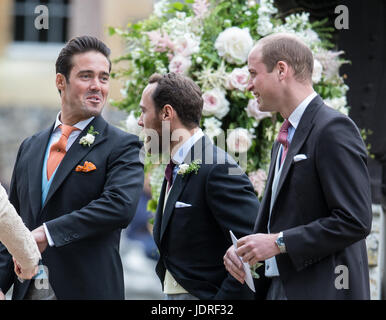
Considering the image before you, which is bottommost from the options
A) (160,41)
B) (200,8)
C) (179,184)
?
(179,184)

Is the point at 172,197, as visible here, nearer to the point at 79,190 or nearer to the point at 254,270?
the point at 79,190

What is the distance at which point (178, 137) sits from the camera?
375cm

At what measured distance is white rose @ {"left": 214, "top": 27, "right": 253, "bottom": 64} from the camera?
15.6ft

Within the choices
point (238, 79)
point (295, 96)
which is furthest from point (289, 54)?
point (238, 79)

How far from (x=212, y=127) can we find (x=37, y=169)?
4.36ft

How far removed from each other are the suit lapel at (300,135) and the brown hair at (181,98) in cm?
76

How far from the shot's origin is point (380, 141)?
17.0 feet

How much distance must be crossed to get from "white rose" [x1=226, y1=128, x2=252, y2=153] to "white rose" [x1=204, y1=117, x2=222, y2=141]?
3.5 inches

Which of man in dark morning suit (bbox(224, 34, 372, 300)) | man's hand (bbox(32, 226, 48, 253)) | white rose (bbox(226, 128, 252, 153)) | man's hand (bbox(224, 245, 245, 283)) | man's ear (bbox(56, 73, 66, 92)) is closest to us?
man in dark morning suit (bbox(224, 34, 372, 300))

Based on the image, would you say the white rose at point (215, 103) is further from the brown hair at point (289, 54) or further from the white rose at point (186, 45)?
the brown hair at point (289, 54)

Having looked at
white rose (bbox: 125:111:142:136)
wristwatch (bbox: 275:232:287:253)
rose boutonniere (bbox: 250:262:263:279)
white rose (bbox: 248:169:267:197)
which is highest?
white rose (bbox: 125:111:142:136)

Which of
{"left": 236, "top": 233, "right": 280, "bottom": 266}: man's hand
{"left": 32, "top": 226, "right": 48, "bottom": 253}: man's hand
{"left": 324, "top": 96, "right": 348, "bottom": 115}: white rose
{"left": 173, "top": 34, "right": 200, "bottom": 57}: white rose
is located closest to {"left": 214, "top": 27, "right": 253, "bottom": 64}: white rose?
{"left": 173, "top": 34, "right": 200, "bottom": 57}: white rose

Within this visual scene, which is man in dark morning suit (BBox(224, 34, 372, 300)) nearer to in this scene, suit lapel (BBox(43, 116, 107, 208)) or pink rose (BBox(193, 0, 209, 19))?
suit lapel (BBox(43, 116, 107, 208))
